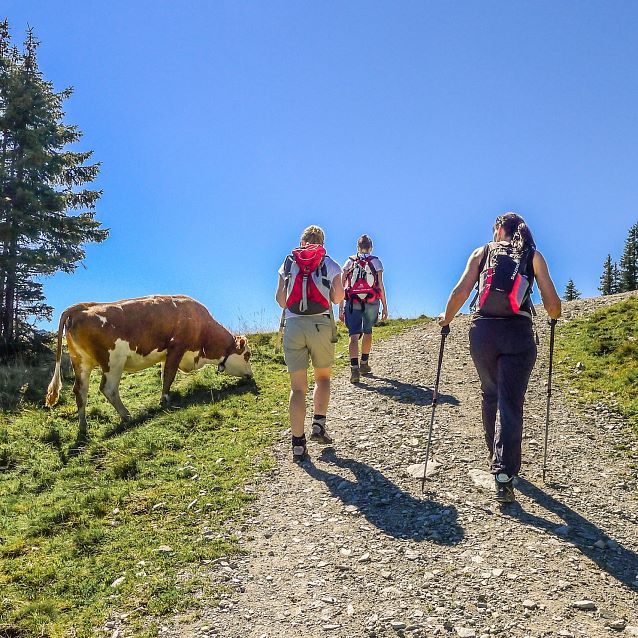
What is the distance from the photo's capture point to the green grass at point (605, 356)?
1038 cm

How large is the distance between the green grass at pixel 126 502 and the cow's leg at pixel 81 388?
10.1 inches

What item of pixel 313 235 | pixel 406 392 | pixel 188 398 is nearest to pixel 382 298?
pixel 406 392

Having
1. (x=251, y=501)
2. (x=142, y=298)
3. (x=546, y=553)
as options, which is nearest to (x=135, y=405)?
(x=142, y=298)

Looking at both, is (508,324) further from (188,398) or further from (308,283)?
(188,398)

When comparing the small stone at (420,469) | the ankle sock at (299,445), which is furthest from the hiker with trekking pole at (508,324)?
the ankle sock at (299,445)

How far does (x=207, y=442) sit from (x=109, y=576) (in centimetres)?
379

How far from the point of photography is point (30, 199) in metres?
22.3

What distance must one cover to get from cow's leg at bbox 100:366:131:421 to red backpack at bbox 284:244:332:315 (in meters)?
5.52

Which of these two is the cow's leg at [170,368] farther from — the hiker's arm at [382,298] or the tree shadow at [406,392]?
the hiker's arm at [382,298]

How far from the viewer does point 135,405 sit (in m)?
12.8

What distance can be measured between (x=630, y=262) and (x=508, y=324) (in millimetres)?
46164

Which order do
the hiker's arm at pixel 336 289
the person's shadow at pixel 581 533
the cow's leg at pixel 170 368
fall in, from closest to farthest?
1. the person's shadow at pixel 581 533
2. the hiker's arm at pixel 336 289
3. the cow's leg at pixel 170 368

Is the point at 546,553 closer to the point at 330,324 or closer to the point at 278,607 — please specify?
the point at 278,607

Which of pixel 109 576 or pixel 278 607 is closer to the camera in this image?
pixel 278 607
